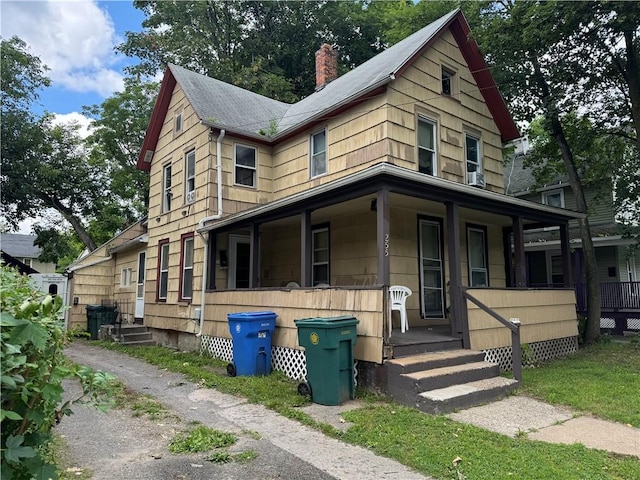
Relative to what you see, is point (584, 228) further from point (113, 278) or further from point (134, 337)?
point (113, 278)

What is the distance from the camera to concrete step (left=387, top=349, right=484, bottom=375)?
6.09 m

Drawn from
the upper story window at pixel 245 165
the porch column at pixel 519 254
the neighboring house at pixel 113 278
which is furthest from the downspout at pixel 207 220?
the porch column at pixel 519 254

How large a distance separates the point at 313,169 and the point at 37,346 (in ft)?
31.5

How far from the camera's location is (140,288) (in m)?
14.7

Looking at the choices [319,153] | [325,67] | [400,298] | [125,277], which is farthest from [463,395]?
[125,277]

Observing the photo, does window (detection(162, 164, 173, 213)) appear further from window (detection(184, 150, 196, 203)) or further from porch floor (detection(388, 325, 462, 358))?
porch floor (detection(388, 325, 462, 358))

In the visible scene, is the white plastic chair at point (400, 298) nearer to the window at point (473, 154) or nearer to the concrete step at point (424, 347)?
the concrete step at point (424, 347)

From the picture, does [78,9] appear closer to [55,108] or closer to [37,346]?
[37,346]

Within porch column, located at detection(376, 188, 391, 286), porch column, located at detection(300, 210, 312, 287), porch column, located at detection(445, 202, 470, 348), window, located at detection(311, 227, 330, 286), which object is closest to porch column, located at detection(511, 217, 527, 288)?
porch column, located at detection(445, 202, 470, 348)

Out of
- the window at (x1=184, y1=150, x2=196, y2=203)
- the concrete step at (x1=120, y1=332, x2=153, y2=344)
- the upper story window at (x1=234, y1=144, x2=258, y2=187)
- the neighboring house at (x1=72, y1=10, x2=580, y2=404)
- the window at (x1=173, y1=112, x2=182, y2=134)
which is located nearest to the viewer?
the neighboring house at (x1=72, y1=10, x2=580, y2=404)

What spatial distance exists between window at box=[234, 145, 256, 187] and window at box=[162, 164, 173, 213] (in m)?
2.65

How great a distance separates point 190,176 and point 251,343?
625 cm

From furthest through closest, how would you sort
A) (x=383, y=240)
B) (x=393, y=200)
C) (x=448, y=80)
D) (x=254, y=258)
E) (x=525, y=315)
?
(x=448, y=80) → (x=254, y=258) → (x=393, y=200) → (x=525, y=315) → (x=383, y=240)

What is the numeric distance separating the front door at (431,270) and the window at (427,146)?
1233mm
